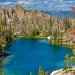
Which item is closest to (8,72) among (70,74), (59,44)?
(70,74)

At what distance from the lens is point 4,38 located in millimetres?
175750

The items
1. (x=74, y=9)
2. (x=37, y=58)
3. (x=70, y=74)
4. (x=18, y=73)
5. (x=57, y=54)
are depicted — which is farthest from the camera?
(x=57, y=54)

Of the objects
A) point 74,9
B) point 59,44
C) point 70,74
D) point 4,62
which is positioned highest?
point 74,9

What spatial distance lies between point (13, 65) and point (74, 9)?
72.2 m

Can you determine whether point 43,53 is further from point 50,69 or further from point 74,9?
point 74,9

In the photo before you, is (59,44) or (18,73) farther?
(59,44)

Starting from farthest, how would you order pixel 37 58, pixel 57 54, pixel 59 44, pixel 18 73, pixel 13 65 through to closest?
pixel 59 44 < pixel 57 54 < pixel 37 58 < pixel 13 65 < pixel 18 73

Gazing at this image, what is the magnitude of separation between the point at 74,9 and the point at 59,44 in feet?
454

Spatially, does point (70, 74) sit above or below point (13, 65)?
above

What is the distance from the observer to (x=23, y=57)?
403 feet

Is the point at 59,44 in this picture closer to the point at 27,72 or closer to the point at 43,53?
the point at 43,53

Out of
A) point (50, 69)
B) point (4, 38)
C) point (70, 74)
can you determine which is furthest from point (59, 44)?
point (70, 74)

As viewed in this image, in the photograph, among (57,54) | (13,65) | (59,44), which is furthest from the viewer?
(59,44)

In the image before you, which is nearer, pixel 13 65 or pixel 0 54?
pixel 13 65
